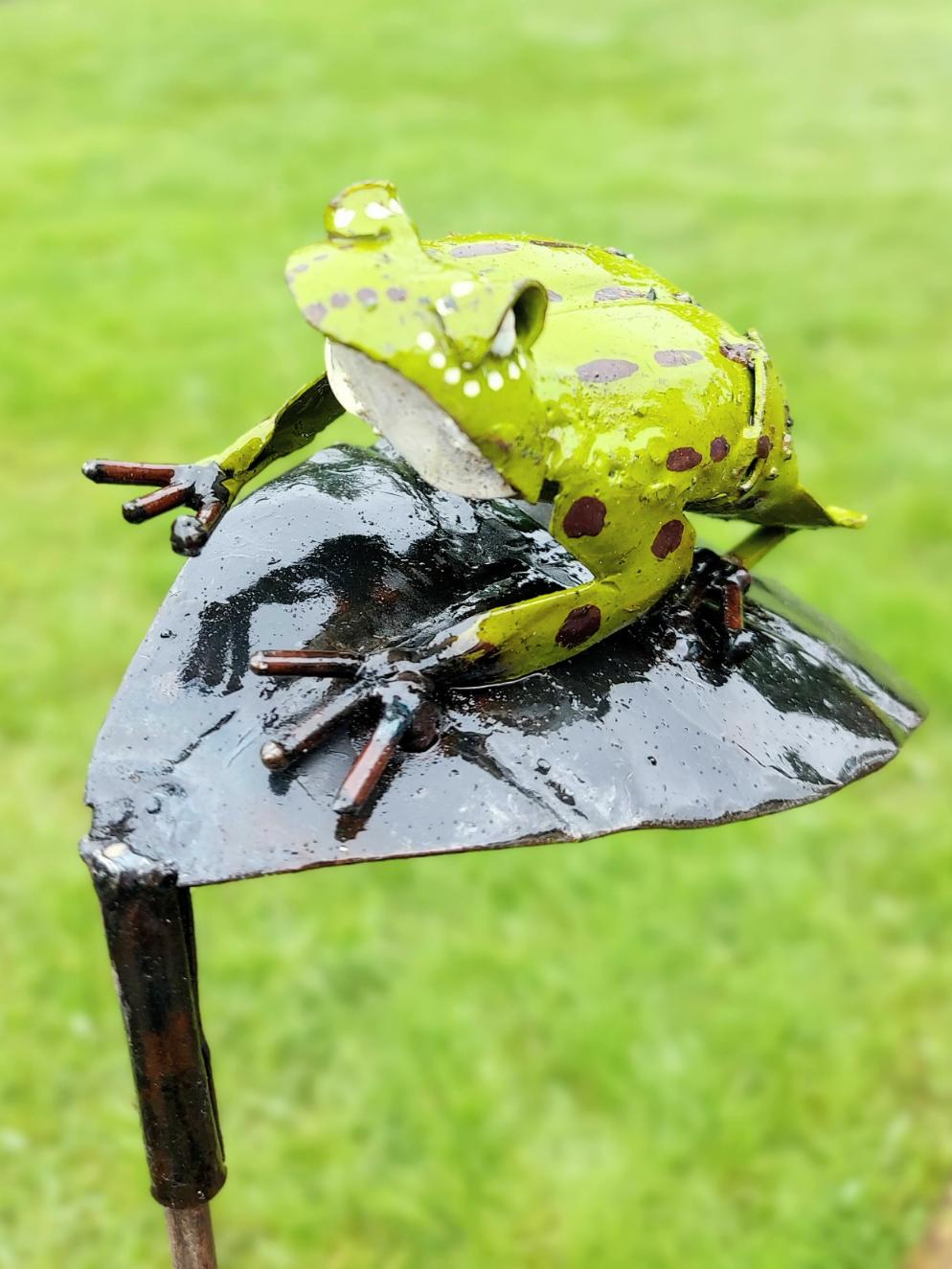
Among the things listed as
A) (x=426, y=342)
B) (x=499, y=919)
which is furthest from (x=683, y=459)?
(x=499, y=919)

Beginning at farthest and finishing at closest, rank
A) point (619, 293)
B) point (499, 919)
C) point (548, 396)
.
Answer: point (499, 919)
point (619, 293)
point (548, 396)

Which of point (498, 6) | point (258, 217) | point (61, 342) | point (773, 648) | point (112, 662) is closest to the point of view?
point (773, 648)

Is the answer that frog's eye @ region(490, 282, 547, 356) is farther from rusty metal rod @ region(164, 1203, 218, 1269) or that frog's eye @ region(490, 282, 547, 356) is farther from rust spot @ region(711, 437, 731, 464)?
rusty metal rod @ region(164, 1203, 218, 1269)

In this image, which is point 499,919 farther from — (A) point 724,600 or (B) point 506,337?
(B) point 506,337

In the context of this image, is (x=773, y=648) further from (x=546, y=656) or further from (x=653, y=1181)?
(x=653, y=1181)

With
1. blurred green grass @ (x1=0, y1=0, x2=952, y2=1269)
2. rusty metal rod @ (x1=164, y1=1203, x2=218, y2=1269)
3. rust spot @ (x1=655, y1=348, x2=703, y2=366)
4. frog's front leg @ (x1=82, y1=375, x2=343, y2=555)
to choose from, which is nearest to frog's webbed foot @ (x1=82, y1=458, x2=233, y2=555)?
frog's front leg @ (x1=82, y1=375, x2=343, y2=555)

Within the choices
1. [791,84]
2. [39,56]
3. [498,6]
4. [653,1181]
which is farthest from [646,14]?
[653,1181]

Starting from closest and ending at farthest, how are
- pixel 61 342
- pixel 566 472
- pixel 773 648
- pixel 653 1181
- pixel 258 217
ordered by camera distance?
pixel 566 472 → pixel 773 648 → pixel 653 1181 → pixel 61 342 → pixel 258 217
